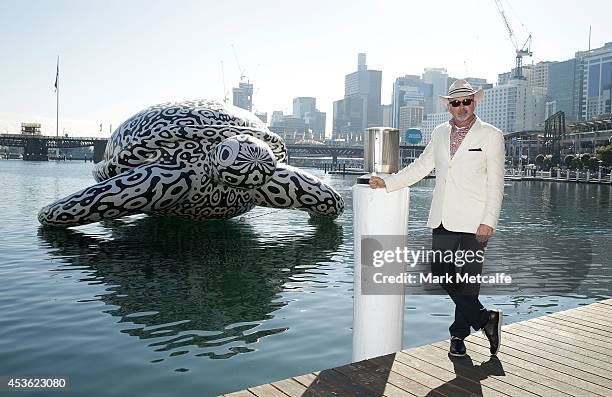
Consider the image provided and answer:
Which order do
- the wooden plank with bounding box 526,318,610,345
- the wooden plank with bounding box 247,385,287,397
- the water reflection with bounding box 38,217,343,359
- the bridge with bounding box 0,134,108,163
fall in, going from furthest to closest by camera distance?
the bridge with bounding box 0,134,108,163 < the water reflection with bounding box 38,217,343,359 < the wooden plank with bounding box 526,318,610,345 < the wooden plank with bounding box 247,385,287,397

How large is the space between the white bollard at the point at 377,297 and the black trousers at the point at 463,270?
44 cm

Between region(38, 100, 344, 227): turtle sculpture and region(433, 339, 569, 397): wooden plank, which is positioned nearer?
region(433, 339, 569, 397): wooden plank

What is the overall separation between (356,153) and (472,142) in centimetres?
17148

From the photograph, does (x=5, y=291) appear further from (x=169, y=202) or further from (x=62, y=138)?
(x=62, y=138)

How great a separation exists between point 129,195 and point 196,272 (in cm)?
428

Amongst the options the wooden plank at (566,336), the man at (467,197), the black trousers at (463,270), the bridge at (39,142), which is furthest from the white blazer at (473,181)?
the bridge at (39,142)

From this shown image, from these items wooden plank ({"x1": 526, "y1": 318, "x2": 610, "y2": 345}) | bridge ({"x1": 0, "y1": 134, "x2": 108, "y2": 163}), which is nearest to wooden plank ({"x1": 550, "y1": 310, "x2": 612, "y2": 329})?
wooden plank ({"x1": 526, "y1": 318, "x2": 610, "y2": 345})

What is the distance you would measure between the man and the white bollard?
195 mm

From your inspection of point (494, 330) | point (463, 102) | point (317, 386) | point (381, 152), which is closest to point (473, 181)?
point (463, 102)

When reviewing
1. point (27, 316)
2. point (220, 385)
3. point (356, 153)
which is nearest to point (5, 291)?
point (27, 316)

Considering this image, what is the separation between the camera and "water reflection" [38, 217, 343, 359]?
721 centimetres

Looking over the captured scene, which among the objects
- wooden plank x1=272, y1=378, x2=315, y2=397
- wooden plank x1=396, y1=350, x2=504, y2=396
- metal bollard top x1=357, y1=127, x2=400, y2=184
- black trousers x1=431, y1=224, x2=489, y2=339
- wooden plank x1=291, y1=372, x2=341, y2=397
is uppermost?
metal bollard top x1=357, y1=127, x2=400, y2=184

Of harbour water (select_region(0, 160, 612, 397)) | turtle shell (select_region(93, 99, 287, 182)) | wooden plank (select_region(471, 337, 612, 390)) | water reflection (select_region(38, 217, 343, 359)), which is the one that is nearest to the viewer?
wooden plank (select_region(471, 337, 612, 390))

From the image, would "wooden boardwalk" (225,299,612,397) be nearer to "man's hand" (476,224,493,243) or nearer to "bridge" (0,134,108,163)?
"man's hand" (476,224,493,243)
